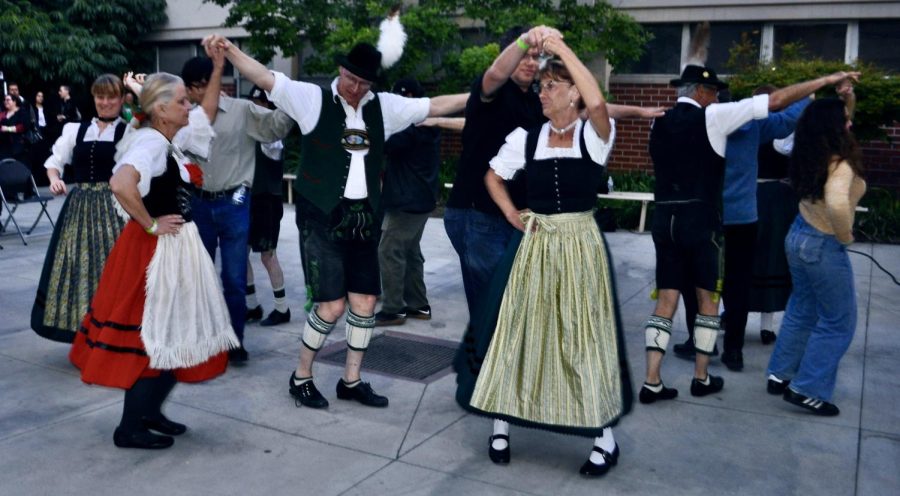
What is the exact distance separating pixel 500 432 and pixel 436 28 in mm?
9713

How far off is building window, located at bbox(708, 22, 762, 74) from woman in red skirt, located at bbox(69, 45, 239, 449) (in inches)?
415

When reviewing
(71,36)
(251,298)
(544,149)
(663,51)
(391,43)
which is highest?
(71,36)

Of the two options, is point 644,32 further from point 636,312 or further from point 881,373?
point 881,373

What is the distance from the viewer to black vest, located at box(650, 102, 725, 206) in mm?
4922

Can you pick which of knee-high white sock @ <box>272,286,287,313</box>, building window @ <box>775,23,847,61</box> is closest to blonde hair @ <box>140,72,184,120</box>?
knee-high white sock @ <box>272,286,287,313</box>

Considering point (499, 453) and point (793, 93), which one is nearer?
point (499, 453)

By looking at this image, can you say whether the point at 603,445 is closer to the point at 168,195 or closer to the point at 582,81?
the point at 582,81

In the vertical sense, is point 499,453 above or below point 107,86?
below

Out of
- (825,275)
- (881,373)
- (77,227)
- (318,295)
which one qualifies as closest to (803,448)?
(825,275)

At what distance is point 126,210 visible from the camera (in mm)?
4078

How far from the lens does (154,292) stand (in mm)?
4121

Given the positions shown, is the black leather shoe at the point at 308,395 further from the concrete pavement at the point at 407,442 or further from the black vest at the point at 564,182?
the black vest at the point at 564,182

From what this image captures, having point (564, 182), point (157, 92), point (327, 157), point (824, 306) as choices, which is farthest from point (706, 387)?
point (157, 92)

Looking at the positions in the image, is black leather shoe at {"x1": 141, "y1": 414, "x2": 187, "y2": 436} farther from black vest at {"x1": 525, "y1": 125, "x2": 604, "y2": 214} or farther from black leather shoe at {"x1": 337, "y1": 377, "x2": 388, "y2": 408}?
black vest at {"x1": 525, "y1": 125, "x2": 604, "y2": 214}
